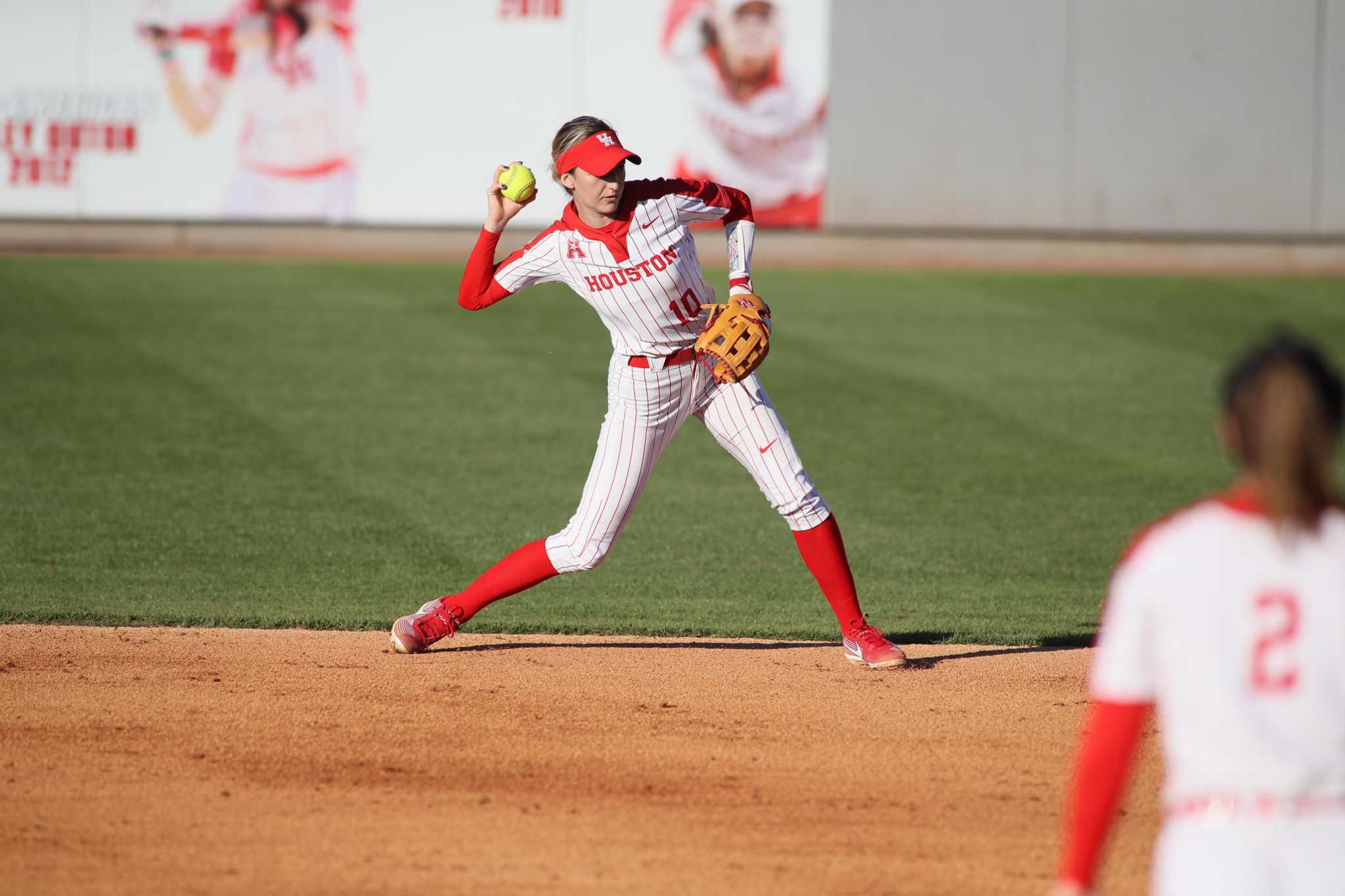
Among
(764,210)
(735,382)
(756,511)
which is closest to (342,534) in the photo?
(756,511)

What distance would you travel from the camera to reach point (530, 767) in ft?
16.2

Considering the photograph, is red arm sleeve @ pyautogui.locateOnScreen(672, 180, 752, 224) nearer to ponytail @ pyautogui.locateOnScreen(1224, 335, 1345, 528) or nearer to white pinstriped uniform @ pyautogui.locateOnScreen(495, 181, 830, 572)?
white pinstriped uniform @ pyautogui.locateOnScreen(495, 181, 830, 572)

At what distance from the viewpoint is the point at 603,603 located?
287 inches

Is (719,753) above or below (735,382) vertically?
below

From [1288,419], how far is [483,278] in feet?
12.6

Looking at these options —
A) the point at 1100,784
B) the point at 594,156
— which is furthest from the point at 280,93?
the point at 1100,784

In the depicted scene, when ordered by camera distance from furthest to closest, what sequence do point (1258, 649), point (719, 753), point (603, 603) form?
point (603, 603), point (719, 753), point (1258, 649)

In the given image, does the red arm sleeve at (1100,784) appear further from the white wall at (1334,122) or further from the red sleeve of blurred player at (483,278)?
the white wall at (1334,122)

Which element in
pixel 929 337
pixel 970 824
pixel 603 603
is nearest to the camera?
pixel 970 824

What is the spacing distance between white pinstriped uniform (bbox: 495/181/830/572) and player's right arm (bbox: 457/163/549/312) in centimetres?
1

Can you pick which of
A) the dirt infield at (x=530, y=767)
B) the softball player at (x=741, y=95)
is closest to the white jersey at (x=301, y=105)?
the softball player at (x=741, y=95)

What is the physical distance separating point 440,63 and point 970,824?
627 inches

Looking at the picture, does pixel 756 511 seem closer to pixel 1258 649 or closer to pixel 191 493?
pixel 191 493

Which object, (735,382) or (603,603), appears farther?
(603,603)
